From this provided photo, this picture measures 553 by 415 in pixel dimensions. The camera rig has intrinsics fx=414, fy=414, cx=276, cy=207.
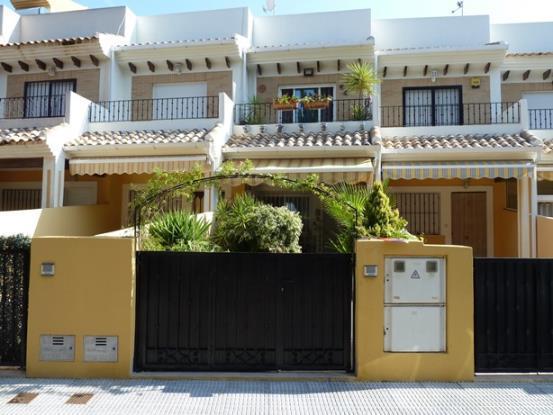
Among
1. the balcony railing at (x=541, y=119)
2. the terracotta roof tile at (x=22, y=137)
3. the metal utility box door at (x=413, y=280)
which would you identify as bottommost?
the metal utility box door at (x=413, y=280)

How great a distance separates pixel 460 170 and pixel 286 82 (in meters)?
10.3

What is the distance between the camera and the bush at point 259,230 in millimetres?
11387

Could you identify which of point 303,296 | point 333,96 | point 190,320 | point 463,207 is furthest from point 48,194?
point 463,207

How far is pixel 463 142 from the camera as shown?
16.6m

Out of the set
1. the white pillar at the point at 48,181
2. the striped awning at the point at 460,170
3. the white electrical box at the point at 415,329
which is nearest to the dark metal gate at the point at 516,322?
the white electrical box at the point at 415,329

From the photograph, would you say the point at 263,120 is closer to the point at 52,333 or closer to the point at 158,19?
the point at 158,19

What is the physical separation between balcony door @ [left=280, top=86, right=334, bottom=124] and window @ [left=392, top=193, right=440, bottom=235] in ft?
17.3

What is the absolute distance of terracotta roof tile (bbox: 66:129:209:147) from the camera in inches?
642

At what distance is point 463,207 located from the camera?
20094 millimetres

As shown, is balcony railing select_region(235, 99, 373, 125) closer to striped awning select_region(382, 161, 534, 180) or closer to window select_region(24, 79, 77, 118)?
striped awning select_region(382, 161, 534, 180)

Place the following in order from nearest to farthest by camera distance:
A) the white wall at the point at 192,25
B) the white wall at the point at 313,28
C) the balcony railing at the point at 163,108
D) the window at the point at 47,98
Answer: the balcony railing at the point at 163,108 < the window at the point at 47,98 < the white wall at the point at 313,28 < the white wall at the point at 192,25

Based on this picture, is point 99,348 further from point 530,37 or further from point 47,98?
point 530,37

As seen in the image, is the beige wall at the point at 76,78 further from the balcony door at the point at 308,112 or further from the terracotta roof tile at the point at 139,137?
the balcony door at the point at 308,112

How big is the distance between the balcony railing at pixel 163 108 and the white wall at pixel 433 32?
9.58 m
